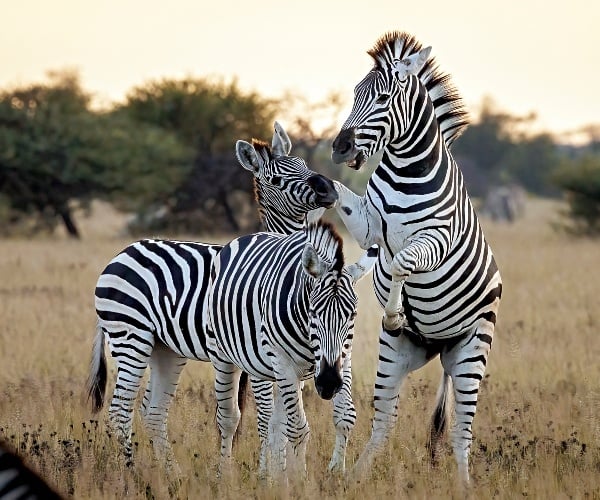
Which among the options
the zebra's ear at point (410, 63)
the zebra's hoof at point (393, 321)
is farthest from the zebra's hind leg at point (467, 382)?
the zebra's ear at point (410, 63)

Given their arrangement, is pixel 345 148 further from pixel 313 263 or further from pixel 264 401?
pixel 264 401

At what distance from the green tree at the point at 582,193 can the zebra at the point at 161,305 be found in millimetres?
22403

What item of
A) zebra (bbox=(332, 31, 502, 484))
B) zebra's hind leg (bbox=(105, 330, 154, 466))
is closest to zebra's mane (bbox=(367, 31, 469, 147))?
zebra (bbox=(332, 31, 502, 484))

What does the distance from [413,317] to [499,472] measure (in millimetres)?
1014

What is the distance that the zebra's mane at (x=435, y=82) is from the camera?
596 cm

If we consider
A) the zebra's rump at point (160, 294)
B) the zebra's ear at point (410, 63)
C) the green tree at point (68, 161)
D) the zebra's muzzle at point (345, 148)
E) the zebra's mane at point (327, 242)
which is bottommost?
the zebra's rump at point (160, 294)

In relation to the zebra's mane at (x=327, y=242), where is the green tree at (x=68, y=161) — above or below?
above

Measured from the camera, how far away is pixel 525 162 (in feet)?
226

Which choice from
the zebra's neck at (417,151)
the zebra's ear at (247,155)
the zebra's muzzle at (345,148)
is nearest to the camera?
the zebra's muzzle at (345,148)

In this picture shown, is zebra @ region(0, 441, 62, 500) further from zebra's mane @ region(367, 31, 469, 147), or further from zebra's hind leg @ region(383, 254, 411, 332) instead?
zebra's mane @ region(367, 31, 469, 147)

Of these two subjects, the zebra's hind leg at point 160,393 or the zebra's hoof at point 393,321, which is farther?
the zebra's hind leg at point 160,393

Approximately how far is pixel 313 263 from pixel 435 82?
1.70 metres

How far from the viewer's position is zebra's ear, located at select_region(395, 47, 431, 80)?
19.0 ft

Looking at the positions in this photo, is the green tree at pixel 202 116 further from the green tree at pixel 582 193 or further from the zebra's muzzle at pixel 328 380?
the zebra's muzzle at pixel 328 380
